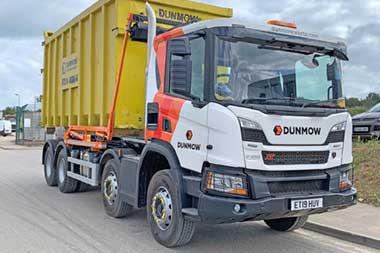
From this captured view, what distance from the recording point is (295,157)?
5.43 metres

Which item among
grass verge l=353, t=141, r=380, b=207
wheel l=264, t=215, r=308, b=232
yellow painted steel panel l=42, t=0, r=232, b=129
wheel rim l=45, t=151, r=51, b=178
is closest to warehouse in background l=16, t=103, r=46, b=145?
wheel rim l=45, t=151, r=51, b=178

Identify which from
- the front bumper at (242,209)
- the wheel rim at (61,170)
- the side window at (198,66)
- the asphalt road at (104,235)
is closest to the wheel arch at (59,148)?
the wheel rim at (61,170)

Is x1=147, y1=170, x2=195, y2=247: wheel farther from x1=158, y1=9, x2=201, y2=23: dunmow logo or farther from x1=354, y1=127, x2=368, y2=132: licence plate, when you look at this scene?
x1=354, y1=127, x2=368, y2=132: licence plate

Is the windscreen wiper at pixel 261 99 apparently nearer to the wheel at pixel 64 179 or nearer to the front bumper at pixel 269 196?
the front bumper at pixel 269 196

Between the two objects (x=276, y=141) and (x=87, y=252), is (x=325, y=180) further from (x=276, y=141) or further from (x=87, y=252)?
(x=87, y=252)

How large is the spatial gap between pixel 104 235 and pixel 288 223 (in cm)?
273

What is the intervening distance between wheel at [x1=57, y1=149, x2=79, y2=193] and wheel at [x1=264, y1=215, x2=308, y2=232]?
190 inches

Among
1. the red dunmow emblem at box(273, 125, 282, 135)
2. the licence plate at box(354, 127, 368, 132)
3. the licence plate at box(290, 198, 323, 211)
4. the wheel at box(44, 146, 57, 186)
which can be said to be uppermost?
the red dunmow emblem at box(273, 125, 282, 135)

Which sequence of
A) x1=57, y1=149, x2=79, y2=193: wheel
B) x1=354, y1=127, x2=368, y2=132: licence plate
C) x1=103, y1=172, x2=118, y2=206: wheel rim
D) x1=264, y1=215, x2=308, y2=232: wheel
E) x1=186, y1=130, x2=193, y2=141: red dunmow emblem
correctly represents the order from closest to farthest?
1. x1=186, y1=130, x2=193, y2=141: red dunmow emblem
2. x1=264, y1=215, x2=308, y2=232: wheel
3. x1=103, y1=172, x2=118, y2=206: wheel rim
4. x1=57, y1=149, x2=79, y2=193: wheel
5. x1=354, y1=127, x2=368, y2=132: licence plate

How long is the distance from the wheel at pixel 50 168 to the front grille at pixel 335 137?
24.0 ft

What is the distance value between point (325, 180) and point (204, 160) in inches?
61.7

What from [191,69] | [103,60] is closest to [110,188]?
[103,60]

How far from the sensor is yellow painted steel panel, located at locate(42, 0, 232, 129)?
775 cm

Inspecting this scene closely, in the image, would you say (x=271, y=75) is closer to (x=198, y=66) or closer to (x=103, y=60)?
(x=198, y=66)
